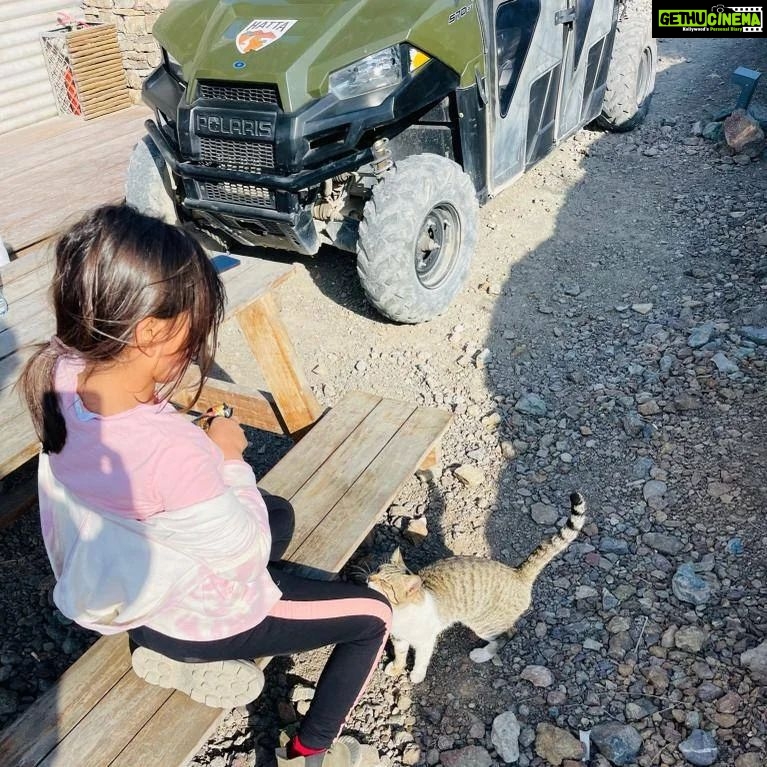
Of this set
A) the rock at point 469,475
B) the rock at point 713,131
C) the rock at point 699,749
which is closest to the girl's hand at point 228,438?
the rock at point 469,475

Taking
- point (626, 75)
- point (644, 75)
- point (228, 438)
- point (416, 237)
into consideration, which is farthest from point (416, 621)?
point (644, 75)

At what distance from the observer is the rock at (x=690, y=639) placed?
2.48 metres

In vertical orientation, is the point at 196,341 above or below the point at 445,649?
above

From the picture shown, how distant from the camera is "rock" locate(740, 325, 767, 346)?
148 inches

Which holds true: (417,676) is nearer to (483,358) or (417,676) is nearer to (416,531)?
(416,531)

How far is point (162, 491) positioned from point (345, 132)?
2.64 metres

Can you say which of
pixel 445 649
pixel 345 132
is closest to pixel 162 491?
pixel 445 649

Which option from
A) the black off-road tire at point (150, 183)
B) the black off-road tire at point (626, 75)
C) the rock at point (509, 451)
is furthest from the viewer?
the black off-road tire at point (626, 75)

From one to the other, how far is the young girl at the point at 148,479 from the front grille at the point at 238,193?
2223 millimetres

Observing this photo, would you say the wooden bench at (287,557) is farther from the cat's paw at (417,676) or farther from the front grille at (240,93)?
the front grille at (240,93)

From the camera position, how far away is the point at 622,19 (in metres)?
6.45

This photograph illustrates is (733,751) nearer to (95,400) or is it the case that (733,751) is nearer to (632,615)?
(632,615)

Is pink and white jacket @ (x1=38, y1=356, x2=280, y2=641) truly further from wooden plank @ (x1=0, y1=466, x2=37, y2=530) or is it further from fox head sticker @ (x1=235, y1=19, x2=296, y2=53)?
fox head sticker @ (x1=235, y1=19, x2=296, y2=53)

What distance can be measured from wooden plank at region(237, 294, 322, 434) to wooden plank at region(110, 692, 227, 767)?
139cm
